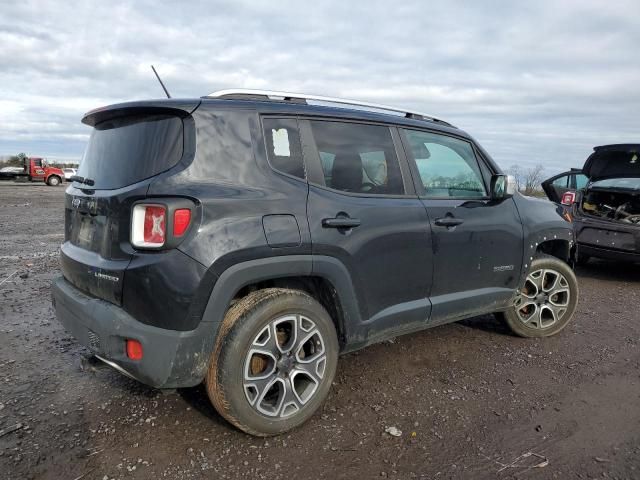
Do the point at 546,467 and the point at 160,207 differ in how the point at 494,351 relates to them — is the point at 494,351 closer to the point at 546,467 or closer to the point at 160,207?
the point at 546,467

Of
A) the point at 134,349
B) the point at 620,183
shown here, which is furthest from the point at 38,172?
the point at 134,349

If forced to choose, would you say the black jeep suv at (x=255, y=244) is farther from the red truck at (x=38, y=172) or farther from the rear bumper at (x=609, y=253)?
the red truck at (x=38, y=172)

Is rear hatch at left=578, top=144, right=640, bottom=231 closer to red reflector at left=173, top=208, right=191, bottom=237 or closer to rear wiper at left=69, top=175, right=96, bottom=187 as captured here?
red reflector at left=173, top=208, right=191, bottom=237

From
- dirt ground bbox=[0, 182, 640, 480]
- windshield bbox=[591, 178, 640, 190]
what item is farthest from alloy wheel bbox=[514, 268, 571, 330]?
windshield bbox=[591, 178, 640, 190]

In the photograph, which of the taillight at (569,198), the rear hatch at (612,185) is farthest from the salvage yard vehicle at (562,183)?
the taillight at (569,198)

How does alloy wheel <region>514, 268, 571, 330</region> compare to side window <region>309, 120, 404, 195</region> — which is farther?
alloy wheel <region>514, 268, 571, 330</region>

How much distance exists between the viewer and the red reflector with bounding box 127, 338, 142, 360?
2400 mm

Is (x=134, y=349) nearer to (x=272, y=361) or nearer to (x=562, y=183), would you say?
(x=272, y=361)

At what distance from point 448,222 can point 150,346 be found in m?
2.12

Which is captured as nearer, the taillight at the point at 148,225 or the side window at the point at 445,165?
the taillight at the point at 148,225

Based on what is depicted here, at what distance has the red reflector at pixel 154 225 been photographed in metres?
2.37

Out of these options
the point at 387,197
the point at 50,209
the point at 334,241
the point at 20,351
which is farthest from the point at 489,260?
the point at 50,209

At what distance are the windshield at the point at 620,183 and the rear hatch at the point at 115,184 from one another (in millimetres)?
7031

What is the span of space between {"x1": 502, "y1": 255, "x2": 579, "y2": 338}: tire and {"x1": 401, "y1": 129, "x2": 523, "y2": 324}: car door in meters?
0.36
